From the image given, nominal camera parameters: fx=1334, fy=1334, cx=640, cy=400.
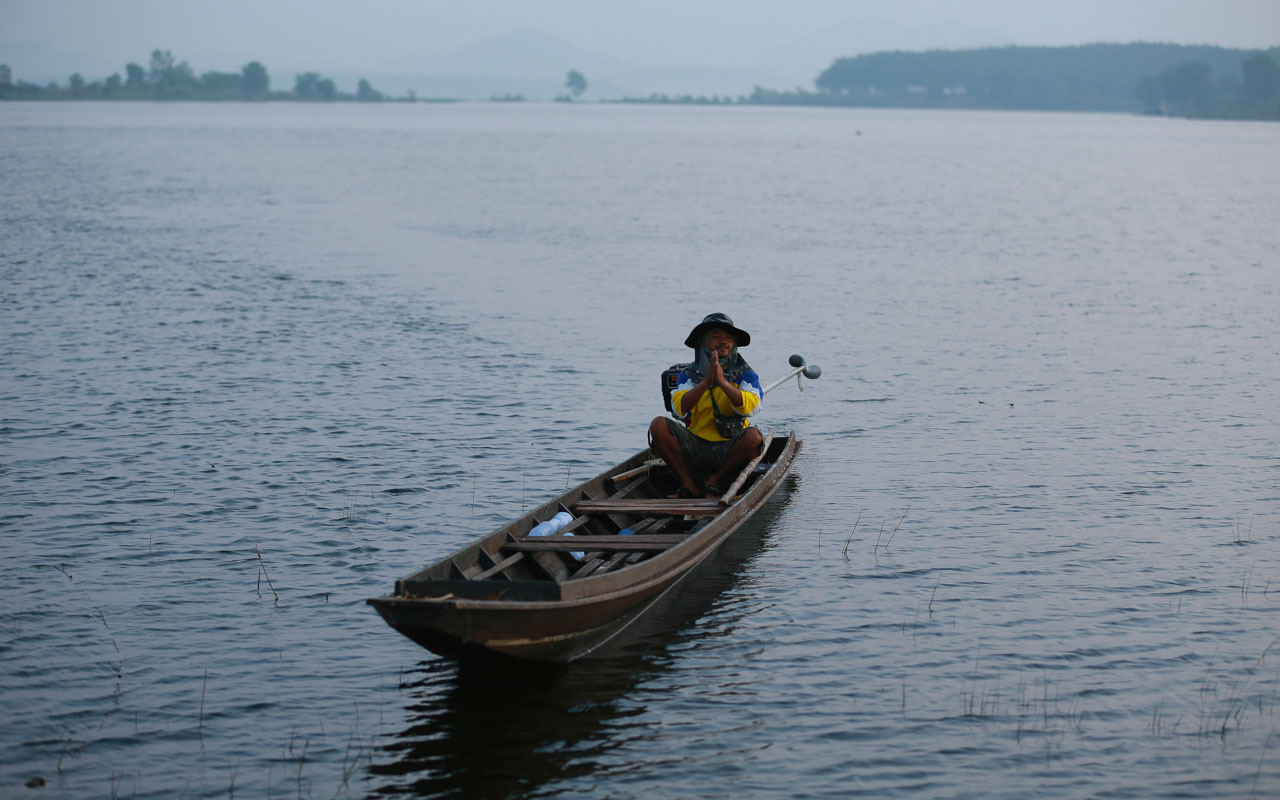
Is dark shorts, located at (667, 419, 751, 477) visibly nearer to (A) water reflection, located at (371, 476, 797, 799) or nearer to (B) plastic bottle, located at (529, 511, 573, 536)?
(B) plastic bottle, located at (529, 511, 573, 536)

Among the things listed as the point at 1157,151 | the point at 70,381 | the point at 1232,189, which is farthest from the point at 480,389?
the point at 1157,151

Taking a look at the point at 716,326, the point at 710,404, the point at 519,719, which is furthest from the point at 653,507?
the point at 519,719

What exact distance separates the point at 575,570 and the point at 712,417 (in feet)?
9.27

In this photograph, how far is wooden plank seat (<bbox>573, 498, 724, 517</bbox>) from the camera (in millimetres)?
12820

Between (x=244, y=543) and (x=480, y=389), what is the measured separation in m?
8.22

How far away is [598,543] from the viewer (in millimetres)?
11656

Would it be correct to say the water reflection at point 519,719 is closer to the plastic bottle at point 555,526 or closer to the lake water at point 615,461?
the lake water at point 615,461

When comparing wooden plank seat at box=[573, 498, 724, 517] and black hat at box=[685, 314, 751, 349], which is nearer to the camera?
wooden plank seat at box=[573, 498, 724, 517]

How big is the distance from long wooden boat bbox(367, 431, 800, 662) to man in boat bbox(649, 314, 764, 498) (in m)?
0.36

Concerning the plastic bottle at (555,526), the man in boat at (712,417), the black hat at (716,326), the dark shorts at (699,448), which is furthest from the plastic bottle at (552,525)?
the black hat at (716,326)

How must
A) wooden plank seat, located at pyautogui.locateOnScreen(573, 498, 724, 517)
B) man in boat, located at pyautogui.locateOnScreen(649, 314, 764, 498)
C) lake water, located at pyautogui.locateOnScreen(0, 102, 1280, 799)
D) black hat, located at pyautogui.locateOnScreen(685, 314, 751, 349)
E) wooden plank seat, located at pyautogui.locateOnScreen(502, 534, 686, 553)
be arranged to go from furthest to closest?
man in boat, located at pyautogui.locateOnScreen(649, 314, 764, 498)
black hat, located at pyautogui.locateOnScreen(685, 314, 751, 349)
wooden plank seat, located at pyautogui.locateOnScreen(573, 498, 724, 517)
wooden plank seat, located at pyautogui.locateOnScreen(502, 534, 686, 553)
lake water, located at pyautogui.locateOnScreen(0, 102, 1280, 799)

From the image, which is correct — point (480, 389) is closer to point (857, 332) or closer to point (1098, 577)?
point (857, 332)

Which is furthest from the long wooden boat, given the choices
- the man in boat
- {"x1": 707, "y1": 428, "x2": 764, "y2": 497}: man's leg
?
the man in boat

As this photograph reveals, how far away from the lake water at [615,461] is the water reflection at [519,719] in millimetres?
41
